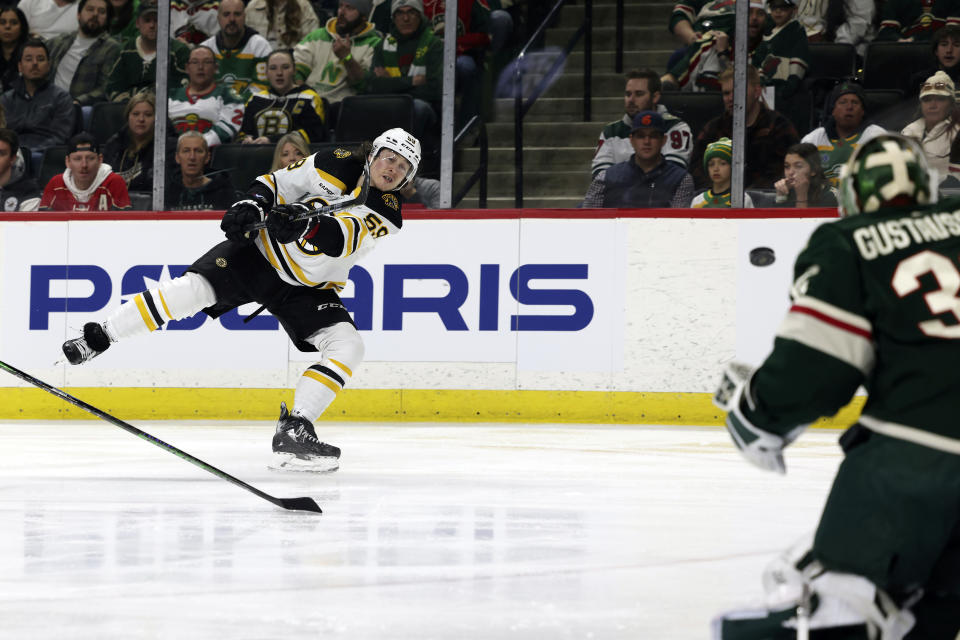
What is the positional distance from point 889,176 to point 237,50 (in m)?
6.11

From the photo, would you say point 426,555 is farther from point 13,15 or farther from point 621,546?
point 13,15

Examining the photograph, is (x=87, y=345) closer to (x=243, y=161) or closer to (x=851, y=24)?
(x=243, y=161)

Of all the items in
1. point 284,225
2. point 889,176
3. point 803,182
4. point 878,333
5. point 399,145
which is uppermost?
point 803,182

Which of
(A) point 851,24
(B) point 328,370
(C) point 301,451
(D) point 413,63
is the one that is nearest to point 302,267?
(B) point 328,370

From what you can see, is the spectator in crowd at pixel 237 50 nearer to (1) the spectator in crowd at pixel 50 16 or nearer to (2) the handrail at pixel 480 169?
(1) the spectator in crowd at pixel 50 16

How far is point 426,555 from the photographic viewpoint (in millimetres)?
2633

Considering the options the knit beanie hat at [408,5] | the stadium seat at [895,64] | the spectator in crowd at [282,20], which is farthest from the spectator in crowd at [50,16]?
the stadium seat at [895,64]

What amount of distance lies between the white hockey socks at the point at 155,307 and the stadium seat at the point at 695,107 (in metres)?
2.77

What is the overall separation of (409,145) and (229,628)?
2.75m

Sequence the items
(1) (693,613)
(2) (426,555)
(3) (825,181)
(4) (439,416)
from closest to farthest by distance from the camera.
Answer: (1) (693,613) → (2) (426,555) → (3) (825,181) → (4) (439,416)

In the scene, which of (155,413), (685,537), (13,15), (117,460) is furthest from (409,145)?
(13,15)

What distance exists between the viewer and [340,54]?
22.9 feet

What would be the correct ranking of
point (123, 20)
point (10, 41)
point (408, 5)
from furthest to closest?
point (10, 41)
point (123, 20)
point (408, 5)

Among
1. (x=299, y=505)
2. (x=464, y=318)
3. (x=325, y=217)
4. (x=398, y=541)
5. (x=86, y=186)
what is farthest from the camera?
(x=86, y=186)
